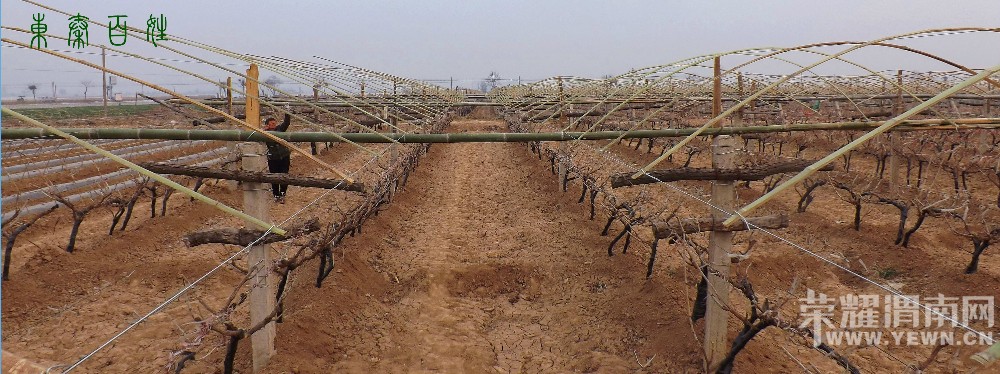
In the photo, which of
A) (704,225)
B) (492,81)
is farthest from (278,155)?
(492,81)

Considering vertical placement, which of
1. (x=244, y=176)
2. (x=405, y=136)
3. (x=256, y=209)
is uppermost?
(x=405, y=136)

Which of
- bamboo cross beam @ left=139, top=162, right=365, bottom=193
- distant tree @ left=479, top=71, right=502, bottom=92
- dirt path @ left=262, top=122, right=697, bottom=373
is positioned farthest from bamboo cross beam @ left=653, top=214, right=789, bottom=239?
distant tree @ left=479, top=71, right=502, bottom=92

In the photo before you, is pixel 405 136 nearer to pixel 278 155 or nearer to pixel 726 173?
pixel 726 173

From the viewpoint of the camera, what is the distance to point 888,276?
757 centimetres

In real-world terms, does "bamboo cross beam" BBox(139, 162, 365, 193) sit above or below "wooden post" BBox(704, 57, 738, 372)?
above

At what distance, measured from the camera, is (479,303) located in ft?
22.4

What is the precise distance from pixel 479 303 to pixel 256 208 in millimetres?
3194

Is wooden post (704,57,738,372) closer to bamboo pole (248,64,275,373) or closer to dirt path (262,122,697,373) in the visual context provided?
dirt path (262,122,697,373)

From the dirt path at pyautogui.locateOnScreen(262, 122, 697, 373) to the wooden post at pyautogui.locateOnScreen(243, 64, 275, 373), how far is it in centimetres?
56

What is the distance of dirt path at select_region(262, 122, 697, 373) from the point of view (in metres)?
5.31

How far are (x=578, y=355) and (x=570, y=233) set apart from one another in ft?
13.0

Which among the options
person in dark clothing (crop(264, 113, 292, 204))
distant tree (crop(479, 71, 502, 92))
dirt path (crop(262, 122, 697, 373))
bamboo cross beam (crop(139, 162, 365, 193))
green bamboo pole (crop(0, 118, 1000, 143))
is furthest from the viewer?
distant tree (crop(479, 71, 502, 92))

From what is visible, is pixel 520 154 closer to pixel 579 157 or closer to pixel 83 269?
pixel 579 157

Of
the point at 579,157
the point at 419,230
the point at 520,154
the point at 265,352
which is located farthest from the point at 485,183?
the point at 265,352
